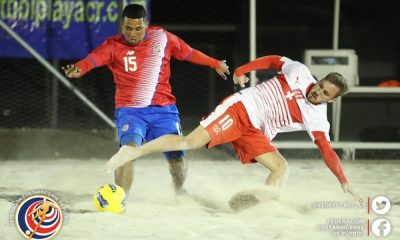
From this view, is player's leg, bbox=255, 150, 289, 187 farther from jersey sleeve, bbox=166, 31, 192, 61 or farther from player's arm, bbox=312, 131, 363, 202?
jersey sleeve, bbox=166, 31, 192, 61

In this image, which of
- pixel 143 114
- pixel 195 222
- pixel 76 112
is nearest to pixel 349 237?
pixel 195 222

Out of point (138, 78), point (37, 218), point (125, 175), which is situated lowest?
point (37, 218)

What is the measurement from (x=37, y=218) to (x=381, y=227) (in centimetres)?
247

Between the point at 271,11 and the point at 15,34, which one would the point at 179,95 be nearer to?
the point at 271,11

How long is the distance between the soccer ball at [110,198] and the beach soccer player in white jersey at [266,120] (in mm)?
164

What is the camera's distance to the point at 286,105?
6.34 metres

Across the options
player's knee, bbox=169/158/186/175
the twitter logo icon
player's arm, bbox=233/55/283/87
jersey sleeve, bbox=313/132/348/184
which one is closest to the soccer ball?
player's knee, bbox=169/158/186/175

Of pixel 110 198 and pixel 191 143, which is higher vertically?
pixel 191 143

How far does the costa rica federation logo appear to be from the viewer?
5.25 m

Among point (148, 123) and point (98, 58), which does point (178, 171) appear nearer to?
point (148, 123)

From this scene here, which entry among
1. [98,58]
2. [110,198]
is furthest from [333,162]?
[98,58]

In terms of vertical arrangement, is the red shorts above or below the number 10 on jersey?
below

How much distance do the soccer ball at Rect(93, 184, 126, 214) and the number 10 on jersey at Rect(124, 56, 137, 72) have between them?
109cm

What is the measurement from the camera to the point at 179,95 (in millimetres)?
13750
